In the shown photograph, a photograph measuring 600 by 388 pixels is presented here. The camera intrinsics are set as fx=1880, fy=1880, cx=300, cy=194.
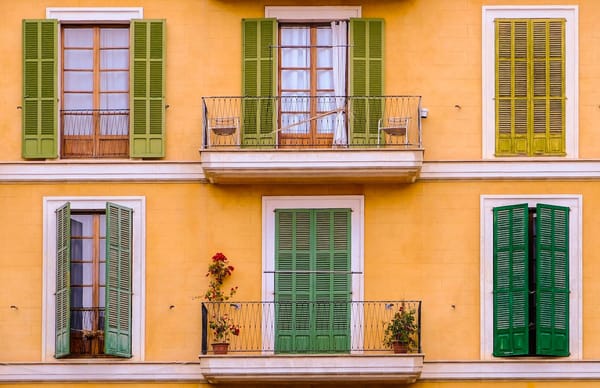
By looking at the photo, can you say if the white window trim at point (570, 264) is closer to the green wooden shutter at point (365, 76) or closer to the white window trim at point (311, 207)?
the white window trim at point (311, 207)

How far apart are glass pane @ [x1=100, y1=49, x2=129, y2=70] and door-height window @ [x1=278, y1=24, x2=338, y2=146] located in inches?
92.4

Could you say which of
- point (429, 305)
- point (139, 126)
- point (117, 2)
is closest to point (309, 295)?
point (429, 305)

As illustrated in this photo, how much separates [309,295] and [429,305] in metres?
1.80

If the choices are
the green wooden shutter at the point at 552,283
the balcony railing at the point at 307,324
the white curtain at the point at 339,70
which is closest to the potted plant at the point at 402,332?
the balcony railing at the point at 307,324

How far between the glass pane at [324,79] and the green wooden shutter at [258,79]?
701mm

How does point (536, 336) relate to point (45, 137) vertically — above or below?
below

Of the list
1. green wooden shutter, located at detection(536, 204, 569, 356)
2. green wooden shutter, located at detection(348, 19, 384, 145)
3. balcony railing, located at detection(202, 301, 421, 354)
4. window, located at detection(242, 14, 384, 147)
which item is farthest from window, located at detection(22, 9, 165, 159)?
green wooden shutter, located at detection(536, 204, 569, 356)

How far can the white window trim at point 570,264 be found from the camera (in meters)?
27.8

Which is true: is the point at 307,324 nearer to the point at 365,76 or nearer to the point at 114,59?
the point at 365,76

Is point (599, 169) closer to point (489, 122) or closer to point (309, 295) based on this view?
point (489, 122)

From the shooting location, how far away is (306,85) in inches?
1124

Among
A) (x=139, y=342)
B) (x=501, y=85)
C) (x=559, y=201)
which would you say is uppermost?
(x=501, y=85)

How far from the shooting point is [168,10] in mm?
28547

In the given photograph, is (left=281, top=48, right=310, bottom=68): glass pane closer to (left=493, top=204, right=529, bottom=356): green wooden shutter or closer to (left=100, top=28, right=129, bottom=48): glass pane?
(left=100, top=28, right=129, bottom=48): glass pane
